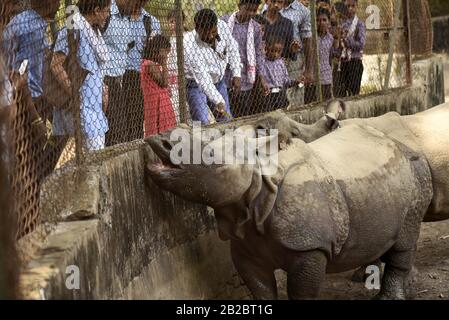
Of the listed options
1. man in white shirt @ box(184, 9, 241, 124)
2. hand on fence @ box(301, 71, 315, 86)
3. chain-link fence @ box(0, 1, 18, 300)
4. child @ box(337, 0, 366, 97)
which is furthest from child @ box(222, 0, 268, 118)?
chain-link fence @ box(0, 1, 18, 300)

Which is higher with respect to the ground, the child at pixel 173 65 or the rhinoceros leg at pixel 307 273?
the child at pixel 173 65

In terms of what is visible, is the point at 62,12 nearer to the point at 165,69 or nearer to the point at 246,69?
the point at 165,69

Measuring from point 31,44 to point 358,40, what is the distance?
6.10 meters

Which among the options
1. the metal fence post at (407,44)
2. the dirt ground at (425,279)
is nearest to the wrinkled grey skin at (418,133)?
the dirt ground at (425,279)

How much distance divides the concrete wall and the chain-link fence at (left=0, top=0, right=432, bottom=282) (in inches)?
6.9

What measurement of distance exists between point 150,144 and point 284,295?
78.4 inches

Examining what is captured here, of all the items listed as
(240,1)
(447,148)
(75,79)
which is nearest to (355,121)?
(447,148)

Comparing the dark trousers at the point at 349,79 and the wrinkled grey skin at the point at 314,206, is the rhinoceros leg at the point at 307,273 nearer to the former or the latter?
the wrinkled grey skin at the point at 314,206

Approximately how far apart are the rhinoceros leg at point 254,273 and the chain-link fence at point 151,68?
3.68 ft

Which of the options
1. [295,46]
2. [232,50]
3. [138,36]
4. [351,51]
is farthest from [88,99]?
[351,51]

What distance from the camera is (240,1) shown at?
8.52m

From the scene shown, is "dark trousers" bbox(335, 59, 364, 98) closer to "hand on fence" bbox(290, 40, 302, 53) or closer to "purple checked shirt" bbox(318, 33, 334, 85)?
"purple checked shirt" bbox(318, 33, 334, 85)

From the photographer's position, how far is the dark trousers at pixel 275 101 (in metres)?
8.52

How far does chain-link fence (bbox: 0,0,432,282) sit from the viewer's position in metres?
5.02
